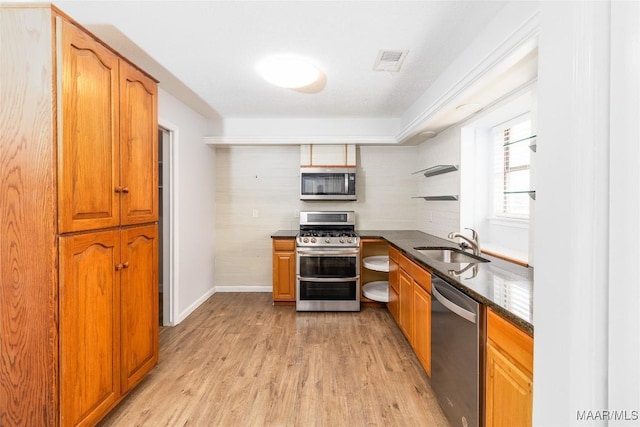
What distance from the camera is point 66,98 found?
1.43 metres

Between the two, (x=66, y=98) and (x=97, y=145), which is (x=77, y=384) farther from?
(x=66, y=98)

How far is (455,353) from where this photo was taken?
1.65 m

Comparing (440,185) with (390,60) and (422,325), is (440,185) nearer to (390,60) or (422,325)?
(390,60)

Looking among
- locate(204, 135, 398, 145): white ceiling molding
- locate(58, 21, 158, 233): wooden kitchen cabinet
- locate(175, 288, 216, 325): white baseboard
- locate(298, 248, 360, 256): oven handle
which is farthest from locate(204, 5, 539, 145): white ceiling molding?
locate(58, 21, 158, 233): wooden kitchen cabinet

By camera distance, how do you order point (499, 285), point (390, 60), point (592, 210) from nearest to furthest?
point (592, 210) → point (499, 285) → point (390, 60)

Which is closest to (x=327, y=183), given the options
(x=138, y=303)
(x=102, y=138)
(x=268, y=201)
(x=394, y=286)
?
(x=268, y=201)

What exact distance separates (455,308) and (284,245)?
99.8 inches

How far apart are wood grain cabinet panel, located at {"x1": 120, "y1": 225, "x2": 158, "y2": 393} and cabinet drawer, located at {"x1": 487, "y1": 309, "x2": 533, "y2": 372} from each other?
1925 millimetres

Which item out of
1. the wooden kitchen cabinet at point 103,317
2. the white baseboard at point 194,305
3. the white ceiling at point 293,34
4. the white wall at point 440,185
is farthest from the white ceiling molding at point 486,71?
the white baseboard at point 194,305

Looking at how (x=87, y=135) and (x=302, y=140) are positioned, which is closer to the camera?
(x=87, y=135)

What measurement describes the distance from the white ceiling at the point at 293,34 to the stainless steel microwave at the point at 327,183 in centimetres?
127

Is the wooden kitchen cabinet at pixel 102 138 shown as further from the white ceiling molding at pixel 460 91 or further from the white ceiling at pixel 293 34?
the white ceiling molding at pixel 460 91

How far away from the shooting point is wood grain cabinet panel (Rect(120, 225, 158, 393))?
1866 mm

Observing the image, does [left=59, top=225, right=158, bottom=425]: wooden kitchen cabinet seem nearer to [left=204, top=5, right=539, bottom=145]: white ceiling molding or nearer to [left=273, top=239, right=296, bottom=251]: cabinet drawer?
[left=273, top=239, right=296, bottom=251]: cabinet drawer
